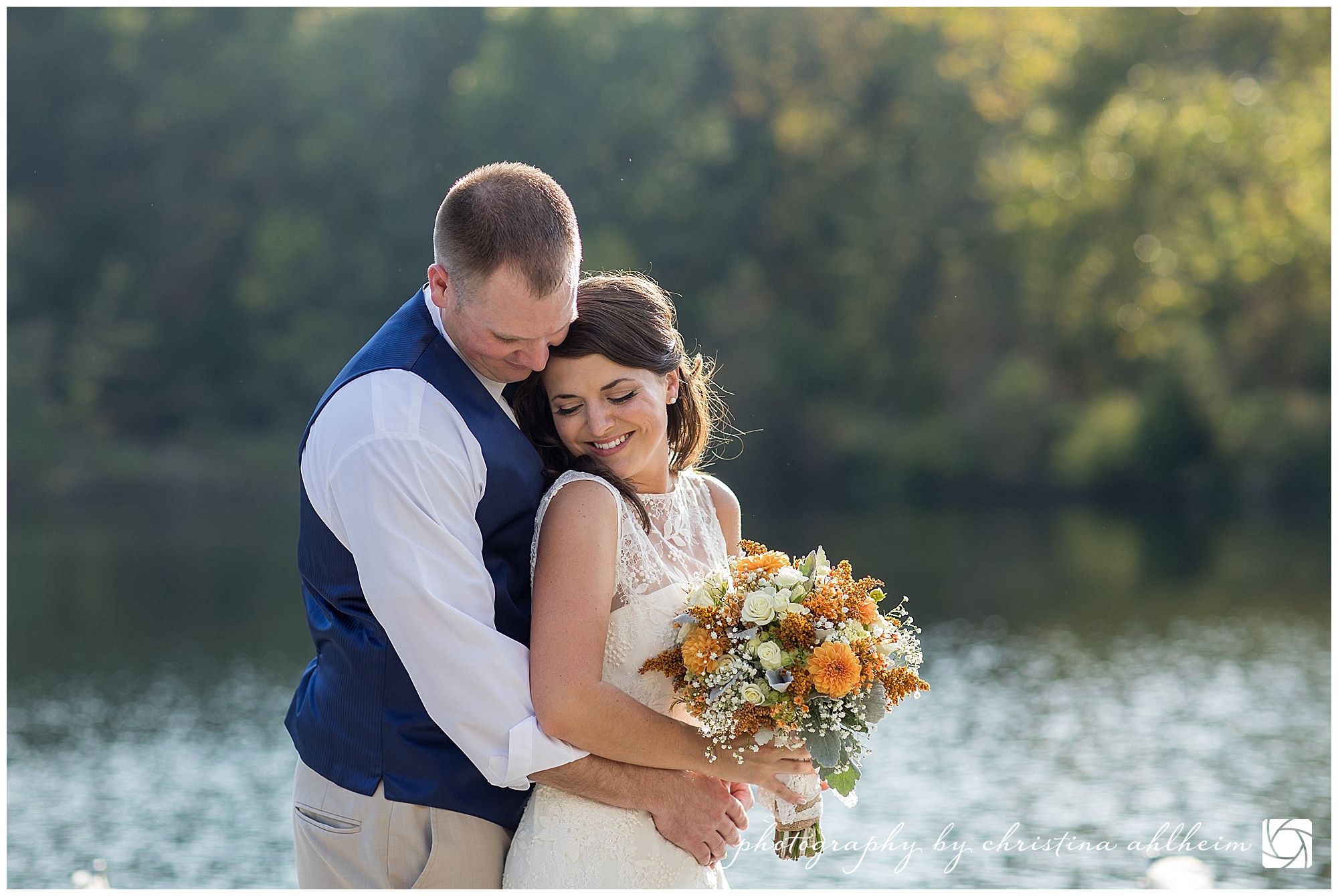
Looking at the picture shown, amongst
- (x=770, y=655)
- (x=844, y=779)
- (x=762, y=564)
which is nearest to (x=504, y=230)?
(x=762, y=564)

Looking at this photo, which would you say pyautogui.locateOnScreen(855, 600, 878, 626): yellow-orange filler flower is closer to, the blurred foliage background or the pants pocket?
the pants pocket

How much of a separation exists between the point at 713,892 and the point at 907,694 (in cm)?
70

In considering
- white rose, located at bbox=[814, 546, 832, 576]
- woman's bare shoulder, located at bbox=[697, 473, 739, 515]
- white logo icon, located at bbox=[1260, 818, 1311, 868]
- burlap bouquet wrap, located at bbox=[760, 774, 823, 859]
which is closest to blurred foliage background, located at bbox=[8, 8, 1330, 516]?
white logo icon, located at bbox=[1260, 818, 1311, 868]

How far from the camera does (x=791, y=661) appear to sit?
3355mm

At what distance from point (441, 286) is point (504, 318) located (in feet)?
0.62

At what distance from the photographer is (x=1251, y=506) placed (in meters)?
37.1

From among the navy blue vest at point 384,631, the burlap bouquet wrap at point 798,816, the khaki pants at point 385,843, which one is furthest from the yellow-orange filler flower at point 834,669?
the khaki pants at point 385,843

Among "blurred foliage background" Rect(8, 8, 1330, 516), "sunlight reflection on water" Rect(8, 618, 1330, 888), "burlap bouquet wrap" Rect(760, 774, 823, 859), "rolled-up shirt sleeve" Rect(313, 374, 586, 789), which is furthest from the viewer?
"blurred foliage background" Rect(8, 8, 1330, 516)

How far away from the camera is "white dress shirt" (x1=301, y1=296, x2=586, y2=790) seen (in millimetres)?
3043

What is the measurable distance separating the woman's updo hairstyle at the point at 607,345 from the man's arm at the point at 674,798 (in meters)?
0.63

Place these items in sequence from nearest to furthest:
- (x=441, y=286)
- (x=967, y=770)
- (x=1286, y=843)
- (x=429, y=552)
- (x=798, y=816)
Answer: (x=429, y=552) → (x=441, y=286) → (x=798, y=816) → (x=1286, y=843) → (x=967, y=770)

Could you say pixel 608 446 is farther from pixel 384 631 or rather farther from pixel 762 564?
pixel 384 631

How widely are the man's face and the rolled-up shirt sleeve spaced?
20 centimetres

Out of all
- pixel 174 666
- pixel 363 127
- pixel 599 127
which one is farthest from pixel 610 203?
pixel 174 666
